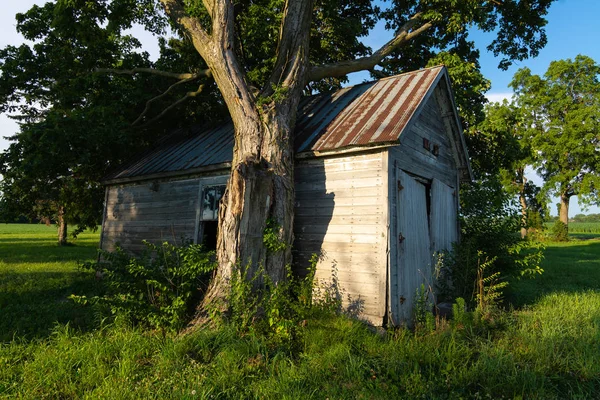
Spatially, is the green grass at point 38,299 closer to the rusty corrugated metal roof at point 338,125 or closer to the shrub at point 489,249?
the rusty corrugated metal roof at point 338,125

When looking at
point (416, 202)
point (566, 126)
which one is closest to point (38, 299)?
point (416, 202)

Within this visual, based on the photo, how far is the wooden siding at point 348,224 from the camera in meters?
6.73

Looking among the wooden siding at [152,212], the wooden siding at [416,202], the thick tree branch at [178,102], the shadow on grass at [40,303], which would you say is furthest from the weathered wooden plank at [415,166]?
the thick tree branch at [178,102]

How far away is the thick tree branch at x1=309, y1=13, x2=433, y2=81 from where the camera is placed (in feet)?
34.7

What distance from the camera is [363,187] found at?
7.11 metres

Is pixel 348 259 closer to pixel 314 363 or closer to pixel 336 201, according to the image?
pixel 336 201

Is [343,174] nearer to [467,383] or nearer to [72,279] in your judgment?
[467,383]

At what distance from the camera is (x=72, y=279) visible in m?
11.1

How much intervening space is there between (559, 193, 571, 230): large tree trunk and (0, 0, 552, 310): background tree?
1145 inches

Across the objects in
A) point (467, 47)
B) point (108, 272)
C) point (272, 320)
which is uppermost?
Result: point (467, 47)

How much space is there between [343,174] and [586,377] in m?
4.81

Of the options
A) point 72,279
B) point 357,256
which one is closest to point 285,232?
point 357,256

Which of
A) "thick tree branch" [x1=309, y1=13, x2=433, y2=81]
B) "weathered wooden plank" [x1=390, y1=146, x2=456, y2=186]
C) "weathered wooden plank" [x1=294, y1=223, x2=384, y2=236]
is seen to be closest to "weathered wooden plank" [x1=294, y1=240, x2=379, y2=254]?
"weathered wooden plank" [x1=294, y1=223, x2=384, y2=236]

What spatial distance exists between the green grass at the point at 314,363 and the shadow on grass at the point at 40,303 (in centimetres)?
11
